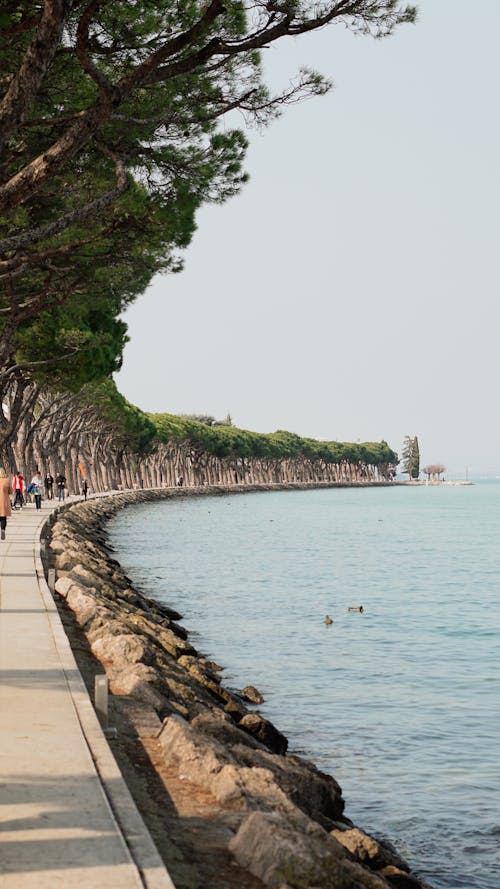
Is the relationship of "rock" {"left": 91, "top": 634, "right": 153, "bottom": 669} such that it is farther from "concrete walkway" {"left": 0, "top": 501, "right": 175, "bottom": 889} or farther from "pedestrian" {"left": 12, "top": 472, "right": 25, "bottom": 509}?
"pedestrian" {"left": 12, "top": 472, "right": 25, "bottom": 509}

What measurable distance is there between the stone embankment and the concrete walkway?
691 mm

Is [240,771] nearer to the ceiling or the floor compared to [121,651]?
nearer to the floor

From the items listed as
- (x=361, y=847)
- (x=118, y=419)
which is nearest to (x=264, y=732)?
(x=361, y=847)

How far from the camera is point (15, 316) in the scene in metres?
27.1

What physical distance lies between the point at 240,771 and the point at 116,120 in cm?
816

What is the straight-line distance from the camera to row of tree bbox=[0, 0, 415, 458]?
1233 cm

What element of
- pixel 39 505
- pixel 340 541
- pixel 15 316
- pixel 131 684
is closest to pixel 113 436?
pixel 340 541

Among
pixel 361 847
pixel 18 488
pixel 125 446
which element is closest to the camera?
pixel 361 847

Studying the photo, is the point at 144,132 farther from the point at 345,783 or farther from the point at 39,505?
the point at 39,505

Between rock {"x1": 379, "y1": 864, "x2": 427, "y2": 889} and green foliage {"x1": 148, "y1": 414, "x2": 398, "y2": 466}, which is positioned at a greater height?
green foliage {"x1": 148, "y1": 414, "x2": 398, "y2": 466}

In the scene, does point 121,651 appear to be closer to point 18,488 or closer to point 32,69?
point 32,69

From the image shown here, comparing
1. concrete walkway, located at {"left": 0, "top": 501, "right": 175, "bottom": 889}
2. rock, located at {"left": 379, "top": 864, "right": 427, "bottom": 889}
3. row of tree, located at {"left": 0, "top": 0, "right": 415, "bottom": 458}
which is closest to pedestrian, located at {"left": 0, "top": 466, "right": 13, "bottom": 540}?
row of tree, located at {"left": 0, "top": 0, "right": 415, "bottom": 458}

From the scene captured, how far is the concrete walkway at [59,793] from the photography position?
20.2 feet

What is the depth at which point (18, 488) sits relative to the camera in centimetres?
4869
